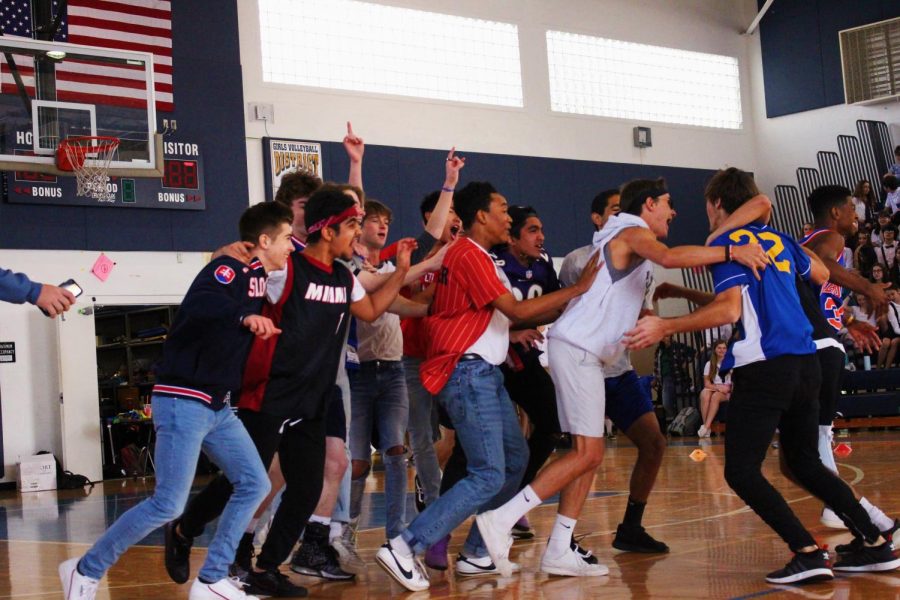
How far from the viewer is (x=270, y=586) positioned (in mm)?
5098

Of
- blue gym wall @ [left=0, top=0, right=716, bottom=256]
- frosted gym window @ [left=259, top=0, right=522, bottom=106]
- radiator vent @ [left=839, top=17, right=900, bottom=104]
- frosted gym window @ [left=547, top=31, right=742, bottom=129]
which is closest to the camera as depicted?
blue gym wall @ [left=0, top=0, right=716, bottom=256]

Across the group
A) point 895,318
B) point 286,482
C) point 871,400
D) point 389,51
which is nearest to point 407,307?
point 286,482

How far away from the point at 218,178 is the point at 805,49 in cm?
1293

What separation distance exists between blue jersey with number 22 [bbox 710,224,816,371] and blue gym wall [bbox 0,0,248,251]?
12.4m

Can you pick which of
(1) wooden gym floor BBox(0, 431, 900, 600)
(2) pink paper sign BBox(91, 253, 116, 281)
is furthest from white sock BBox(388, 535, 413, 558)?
(2) pink paper sign BBox(91, 253, 116, 281)

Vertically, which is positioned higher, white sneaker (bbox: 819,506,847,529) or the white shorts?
the white shorts

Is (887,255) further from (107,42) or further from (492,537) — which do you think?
(492,537)

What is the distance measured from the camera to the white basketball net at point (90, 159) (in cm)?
1334

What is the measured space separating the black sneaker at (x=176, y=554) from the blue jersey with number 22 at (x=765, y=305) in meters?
2.68

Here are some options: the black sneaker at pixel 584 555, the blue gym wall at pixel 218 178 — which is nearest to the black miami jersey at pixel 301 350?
the black sneaker at pixel 584 555

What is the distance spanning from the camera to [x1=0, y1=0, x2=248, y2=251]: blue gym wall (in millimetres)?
16000

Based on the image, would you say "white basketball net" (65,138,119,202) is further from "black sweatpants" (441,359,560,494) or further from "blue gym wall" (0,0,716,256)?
"black sweatpants" (441,359,560,494)

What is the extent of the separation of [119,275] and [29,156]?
3.16m

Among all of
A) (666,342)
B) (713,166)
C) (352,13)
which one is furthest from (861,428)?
(352,13)
